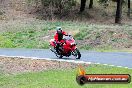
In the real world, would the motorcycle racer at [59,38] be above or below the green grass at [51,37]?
above

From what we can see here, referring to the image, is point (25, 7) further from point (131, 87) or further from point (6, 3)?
point (131, 87)

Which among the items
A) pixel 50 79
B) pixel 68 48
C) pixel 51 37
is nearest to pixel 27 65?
pixel 68 48

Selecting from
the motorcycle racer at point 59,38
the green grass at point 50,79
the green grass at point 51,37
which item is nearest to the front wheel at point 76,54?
the motorcycle racer at point 59,38

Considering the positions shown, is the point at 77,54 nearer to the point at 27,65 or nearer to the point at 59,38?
the point at 59,38

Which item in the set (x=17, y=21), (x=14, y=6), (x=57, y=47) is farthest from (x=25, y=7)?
(x=57, y=47)

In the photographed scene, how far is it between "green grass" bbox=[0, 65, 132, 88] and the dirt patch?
3.77ft

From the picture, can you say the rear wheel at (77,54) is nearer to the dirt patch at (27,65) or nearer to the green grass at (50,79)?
the dirt patch at (27,65)

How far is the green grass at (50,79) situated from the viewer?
14.6 meters

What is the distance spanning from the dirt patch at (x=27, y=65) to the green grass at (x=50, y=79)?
115cm

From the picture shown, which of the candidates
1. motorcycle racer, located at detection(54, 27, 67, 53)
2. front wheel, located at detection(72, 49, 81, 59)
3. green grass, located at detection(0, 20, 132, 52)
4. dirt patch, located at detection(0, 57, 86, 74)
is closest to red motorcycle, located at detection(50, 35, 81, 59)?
front wheel, located at detection(72, 49, 81, 59)

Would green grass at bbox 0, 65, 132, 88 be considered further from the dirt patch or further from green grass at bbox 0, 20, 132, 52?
green grass at bbox 0, 20, 132, 52

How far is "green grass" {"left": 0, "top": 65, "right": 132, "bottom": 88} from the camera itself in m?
14.6

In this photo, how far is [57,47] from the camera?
2462 centimetres

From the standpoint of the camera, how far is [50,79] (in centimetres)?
1628
